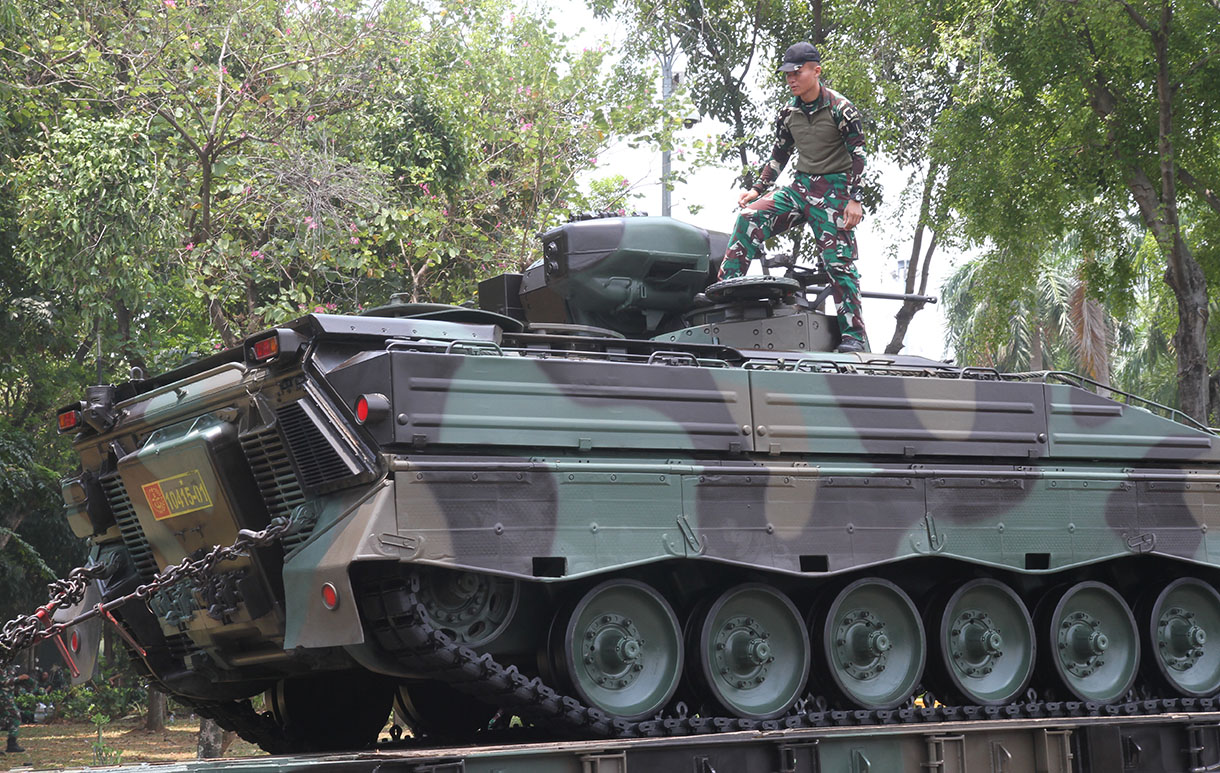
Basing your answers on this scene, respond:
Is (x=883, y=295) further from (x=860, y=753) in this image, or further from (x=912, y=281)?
(x=912, y=281)

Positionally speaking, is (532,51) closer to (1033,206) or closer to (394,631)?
(1033,206)

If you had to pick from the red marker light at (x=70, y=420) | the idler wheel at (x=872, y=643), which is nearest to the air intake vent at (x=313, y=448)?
the red marker light at (x=70, y=420)

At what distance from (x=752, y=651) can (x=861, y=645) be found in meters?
0.86

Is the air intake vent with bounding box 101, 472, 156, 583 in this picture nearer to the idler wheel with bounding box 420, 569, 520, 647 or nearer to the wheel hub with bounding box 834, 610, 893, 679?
the idler wheel with bounding box 420, 569, 520, 647

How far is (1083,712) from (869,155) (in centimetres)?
1434

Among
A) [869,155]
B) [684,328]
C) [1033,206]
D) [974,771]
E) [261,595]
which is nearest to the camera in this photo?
[261,595]

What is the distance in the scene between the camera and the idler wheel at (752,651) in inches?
329

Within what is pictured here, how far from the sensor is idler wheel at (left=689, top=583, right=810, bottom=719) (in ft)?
27.4

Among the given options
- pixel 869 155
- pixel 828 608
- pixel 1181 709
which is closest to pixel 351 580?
pixel 828 608

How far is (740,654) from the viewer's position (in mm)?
8477

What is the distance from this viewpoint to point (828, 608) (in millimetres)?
8883

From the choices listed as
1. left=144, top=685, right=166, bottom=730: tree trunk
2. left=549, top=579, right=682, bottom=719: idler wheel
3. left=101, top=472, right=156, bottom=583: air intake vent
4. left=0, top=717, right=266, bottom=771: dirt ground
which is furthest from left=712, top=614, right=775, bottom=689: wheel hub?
left=144, top=685, right=166, bottom=730: tree trunk

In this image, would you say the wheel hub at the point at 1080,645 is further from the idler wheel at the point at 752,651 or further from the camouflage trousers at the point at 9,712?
the camouflage trousers at the point at 9,712

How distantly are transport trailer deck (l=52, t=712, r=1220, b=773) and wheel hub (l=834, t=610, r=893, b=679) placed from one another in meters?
0.65
